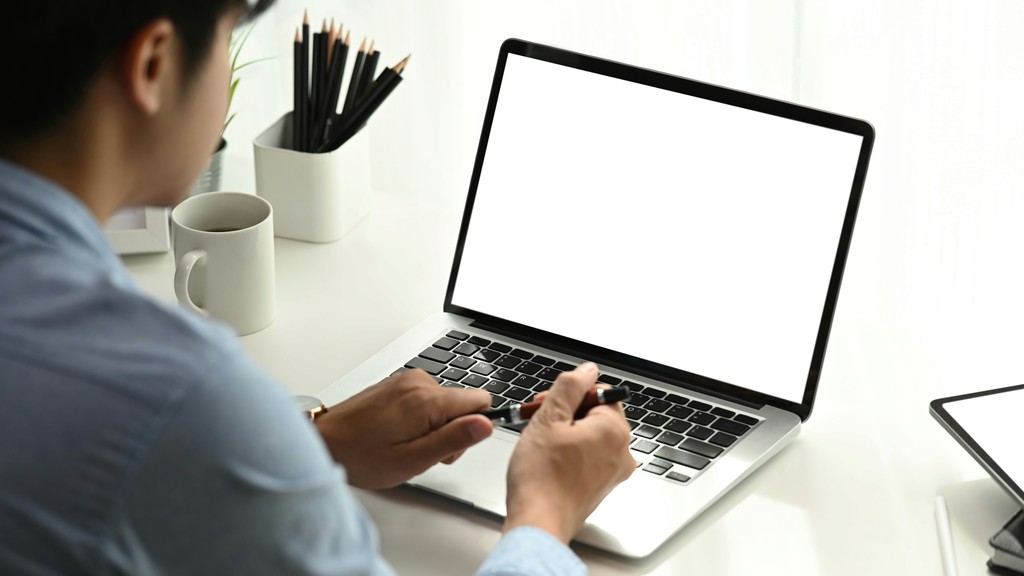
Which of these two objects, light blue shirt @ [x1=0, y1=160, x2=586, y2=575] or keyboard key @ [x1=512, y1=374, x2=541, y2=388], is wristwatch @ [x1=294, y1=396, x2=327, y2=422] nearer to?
keyboard key @ [x1=512, y1=374, x2=541, y2=388]

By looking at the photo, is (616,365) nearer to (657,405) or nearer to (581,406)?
(657,405)

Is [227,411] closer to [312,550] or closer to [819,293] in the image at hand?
[312,550]

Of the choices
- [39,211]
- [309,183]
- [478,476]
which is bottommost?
[478,476]

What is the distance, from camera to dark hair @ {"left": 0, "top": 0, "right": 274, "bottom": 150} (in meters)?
0.55

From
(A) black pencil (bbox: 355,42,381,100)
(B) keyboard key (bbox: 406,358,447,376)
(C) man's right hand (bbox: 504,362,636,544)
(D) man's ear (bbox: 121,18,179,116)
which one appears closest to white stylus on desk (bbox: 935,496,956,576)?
(C) man's right hand (bbox: 504,362,636,544)

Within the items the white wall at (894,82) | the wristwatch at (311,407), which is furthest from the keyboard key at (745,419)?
the white wall at (894,82)

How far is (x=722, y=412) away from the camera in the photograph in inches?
42.1

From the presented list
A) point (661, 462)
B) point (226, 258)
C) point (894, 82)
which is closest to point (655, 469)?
point (661, 462)

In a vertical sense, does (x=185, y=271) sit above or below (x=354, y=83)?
below

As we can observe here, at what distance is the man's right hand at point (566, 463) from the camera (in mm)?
863

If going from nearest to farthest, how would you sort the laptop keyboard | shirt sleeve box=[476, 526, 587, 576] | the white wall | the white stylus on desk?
shirt sleeve box=[476, 526, 587, 576]
the white stylus on desk
the laptop keyboard
the white wall

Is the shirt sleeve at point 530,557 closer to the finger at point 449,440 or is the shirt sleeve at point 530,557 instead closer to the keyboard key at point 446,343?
the finger at point 449,440

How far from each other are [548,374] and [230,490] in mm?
599

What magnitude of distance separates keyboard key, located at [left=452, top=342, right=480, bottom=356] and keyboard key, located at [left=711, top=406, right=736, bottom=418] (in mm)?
236
